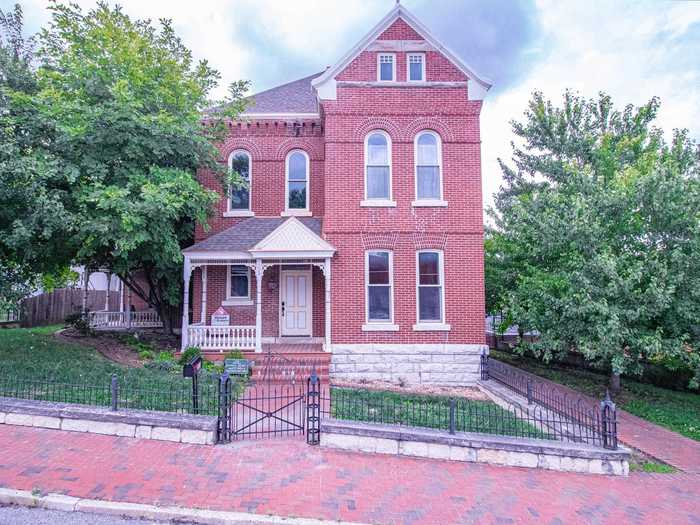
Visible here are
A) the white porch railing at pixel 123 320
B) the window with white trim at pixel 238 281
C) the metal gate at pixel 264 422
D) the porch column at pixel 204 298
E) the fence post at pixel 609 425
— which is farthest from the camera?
the white porch railing at pixel 123 320

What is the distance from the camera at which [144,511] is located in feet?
16.1

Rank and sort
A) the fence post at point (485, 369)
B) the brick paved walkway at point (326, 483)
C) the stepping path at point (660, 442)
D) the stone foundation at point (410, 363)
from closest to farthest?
the brick paved walkway at point (326, 483)
the stepping path at point (660, 442)
the fence post at point (485, 369)
the stone foundation at point (410, 363)

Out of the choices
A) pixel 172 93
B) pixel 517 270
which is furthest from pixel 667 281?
pixel 172 93

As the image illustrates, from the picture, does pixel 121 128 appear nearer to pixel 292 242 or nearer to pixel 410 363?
pixel 292 242

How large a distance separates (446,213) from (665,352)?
640 cm

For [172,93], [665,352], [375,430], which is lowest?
[375,430]

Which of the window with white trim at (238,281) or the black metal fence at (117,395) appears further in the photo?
the window with white trim at (238,281)

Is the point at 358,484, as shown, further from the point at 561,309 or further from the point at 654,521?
the point at 561,309

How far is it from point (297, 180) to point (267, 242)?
10.4 feet

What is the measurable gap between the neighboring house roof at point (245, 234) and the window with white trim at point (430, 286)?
11.2ft

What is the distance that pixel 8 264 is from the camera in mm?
12227

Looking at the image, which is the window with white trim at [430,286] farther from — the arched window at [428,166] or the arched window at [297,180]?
the arched window at [297,180]

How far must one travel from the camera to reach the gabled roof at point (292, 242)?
12523 millimetres

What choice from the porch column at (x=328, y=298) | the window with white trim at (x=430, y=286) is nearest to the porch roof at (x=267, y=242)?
the porch column at (x=328, y=298)
